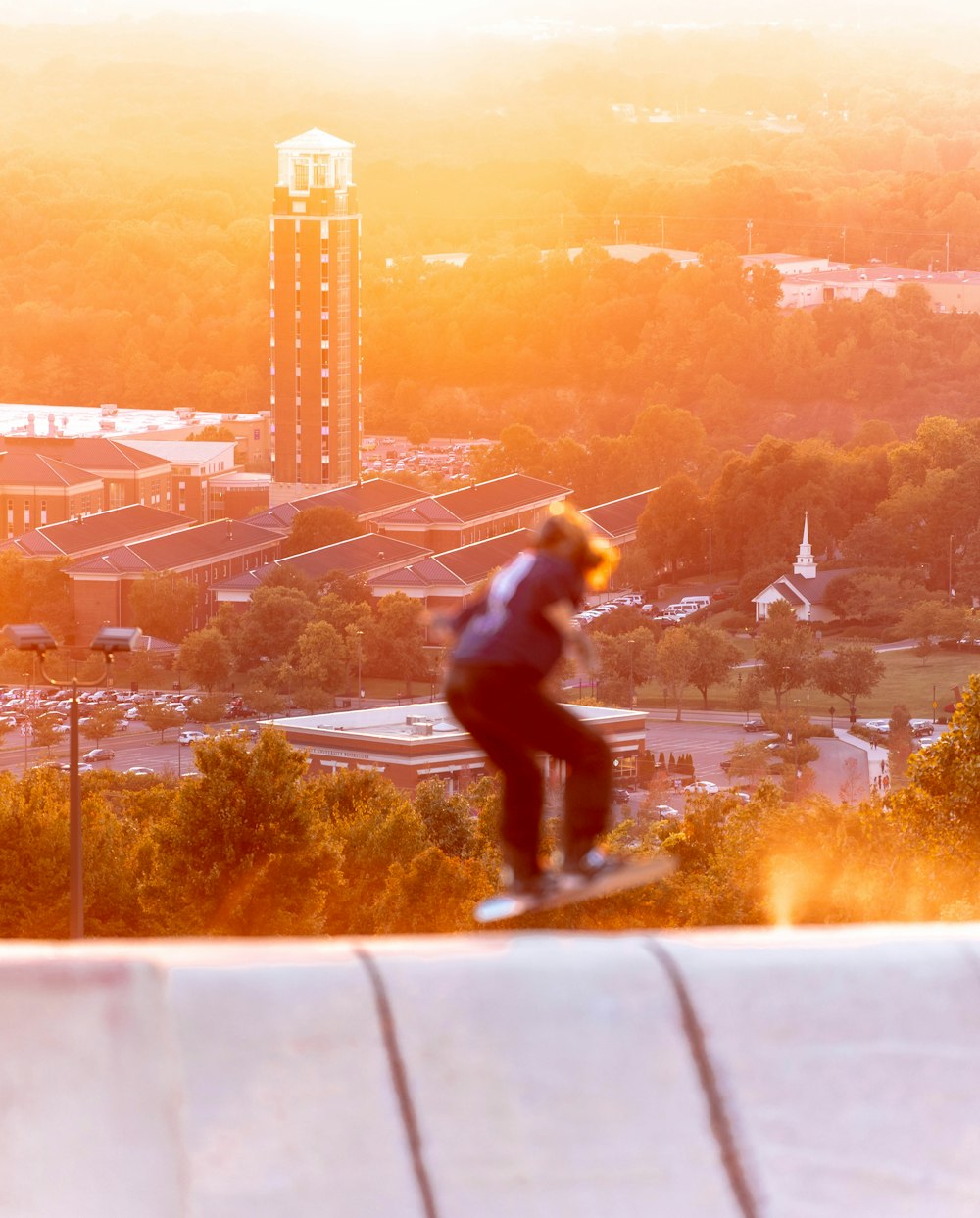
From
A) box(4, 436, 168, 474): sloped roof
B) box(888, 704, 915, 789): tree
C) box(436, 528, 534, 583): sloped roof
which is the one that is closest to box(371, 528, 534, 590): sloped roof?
box(436, 528, 534, 583): sloped roof

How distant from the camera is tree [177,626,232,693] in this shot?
65.3 metres

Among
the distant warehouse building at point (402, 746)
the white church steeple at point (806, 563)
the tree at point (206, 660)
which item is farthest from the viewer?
the white church steeple at point (806, 563)

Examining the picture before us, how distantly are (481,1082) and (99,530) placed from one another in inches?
2984

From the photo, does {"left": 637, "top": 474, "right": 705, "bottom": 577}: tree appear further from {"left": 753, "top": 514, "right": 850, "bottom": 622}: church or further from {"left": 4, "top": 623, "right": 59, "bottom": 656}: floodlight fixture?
{"left": 4, "top": 623, "right": 59, "bottom": 656}: floodlight fixture

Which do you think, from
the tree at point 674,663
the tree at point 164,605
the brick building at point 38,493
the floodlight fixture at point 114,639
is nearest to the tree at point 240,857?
the floodlight fixture at point 114,639

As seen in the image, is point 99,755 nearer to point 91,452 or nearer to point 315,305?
point 315,305

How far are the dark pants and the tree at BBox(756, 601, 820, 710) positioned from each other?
53.9 meters

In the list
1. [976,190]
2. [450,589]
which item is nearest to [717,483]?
[450,589]

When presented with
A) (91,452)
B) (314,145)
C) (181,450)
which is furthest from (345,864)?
(181,450)

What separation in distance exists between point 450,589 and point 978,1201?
64.1 m

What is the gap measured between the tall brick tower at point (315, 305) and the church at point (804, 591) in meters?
21.4

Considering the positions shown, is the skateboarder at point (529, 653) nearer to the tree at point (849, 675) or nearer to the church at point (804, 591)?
the tree at point (849, 675)

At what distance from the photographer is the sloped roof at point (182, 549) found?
75125 millimetres

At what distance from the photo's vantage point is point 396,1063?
714cm
